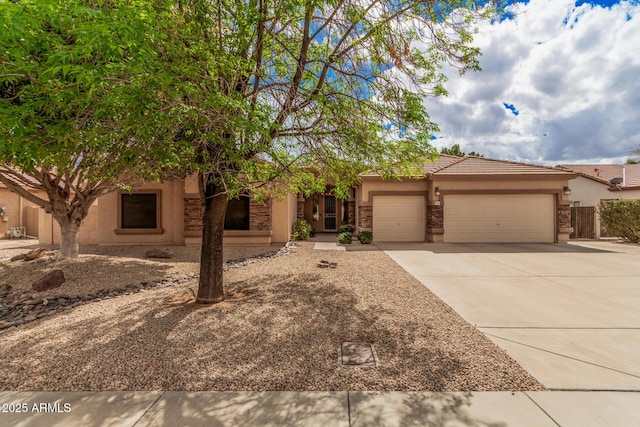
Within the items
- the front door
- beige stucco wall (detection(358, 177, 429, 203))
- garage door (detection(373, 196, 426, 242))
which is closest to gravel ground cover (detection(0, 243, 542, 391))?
garage door (detection(373, 196, 426, 242))

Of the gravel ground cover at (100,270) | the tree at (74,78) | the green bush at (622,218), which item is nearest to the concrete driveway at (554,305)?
the green bush at (622,218)

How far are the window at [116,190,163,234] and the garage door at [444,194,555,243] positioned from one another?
525 inches

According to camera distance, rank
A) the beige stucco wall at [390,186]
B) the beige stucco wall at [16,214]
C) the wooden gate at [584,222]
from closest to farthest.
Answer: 1. the beige stucco wall at [390,186]
2. the wooden gate at [584,222]
3. the beige stucco wall at [16,214]

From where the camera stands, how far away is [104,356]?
12.6 feet

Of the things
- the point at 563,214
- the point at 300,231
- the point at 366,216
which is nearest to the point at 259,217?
the point at 300,231

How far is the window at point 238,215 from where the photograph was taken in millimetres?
13609

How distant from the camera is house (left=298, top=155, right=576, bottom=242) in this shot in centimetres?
1461

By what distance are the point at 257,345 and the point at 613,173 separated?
31.1 metres

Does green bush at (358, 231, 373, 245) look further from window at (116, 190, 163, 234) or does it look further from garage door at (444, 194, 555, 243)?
window at (116, 190, 163, 234)

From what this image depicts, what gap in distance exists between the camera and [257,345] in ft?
13.5

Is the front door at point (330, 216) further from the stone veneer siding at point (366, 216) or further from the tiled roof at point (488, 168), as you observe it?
the tiled roof at point (488, 168)

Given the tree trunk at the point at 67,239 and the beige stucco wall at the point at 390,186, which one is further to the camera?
the beige stucco wall at the point at 390,186

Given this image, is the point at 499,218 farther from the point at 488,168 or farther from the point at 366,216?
the point at 366,216

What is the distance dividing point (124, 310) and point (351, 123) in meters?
5.39
